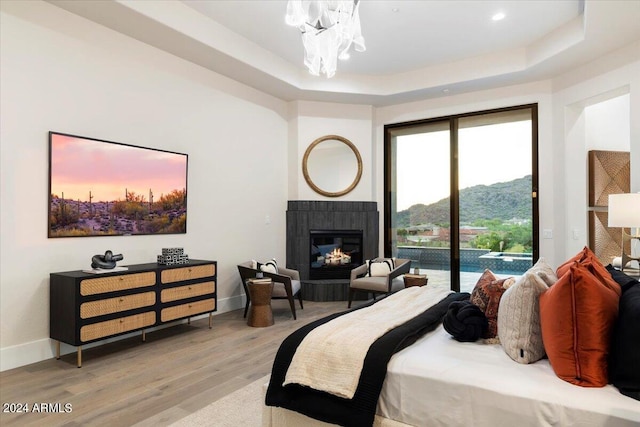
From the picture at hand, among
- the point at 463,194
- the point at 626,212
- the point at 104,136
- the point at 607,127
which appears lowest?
the point at 626,212

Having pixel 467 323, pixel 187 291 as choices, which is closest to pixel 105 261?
pixel 187 291

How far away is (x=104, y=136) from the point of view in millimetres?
3803

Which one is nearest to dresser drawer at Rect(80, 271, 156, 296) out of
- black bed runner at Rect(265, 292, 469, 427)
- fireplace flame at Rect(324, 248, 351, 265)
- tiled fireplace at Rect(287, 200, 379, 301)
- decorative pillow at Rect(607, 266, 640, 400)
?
black bed runner at Rect(265, 292, 469, 427)

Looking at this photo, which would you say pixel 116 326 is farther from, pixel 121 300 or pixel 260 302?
pixel 260 302

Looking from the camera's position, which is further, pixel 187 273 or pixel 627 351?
pixel 187 273

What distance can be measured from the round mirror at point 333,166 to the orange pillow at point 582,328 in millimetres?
4854

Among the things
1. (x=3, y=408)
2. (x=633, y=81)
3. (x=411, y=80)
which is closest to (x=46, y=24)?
(x=3, y=408)

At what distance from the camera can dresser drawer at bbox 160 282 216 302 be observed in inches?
151

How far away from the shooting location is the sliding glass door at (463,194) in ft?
18.2

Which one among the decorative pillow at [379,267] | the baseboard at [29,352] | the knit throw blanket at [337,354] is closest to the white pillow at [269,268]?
the decorative pillow at [379,267]

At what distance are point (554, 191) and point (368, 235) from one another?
2681 millimetres

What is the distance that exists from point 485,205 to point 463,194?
0.36 m

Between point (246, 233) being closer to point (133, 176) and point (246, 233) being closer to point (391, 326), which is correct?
point (133, 176)

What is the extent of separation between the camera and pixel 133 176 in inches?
159
